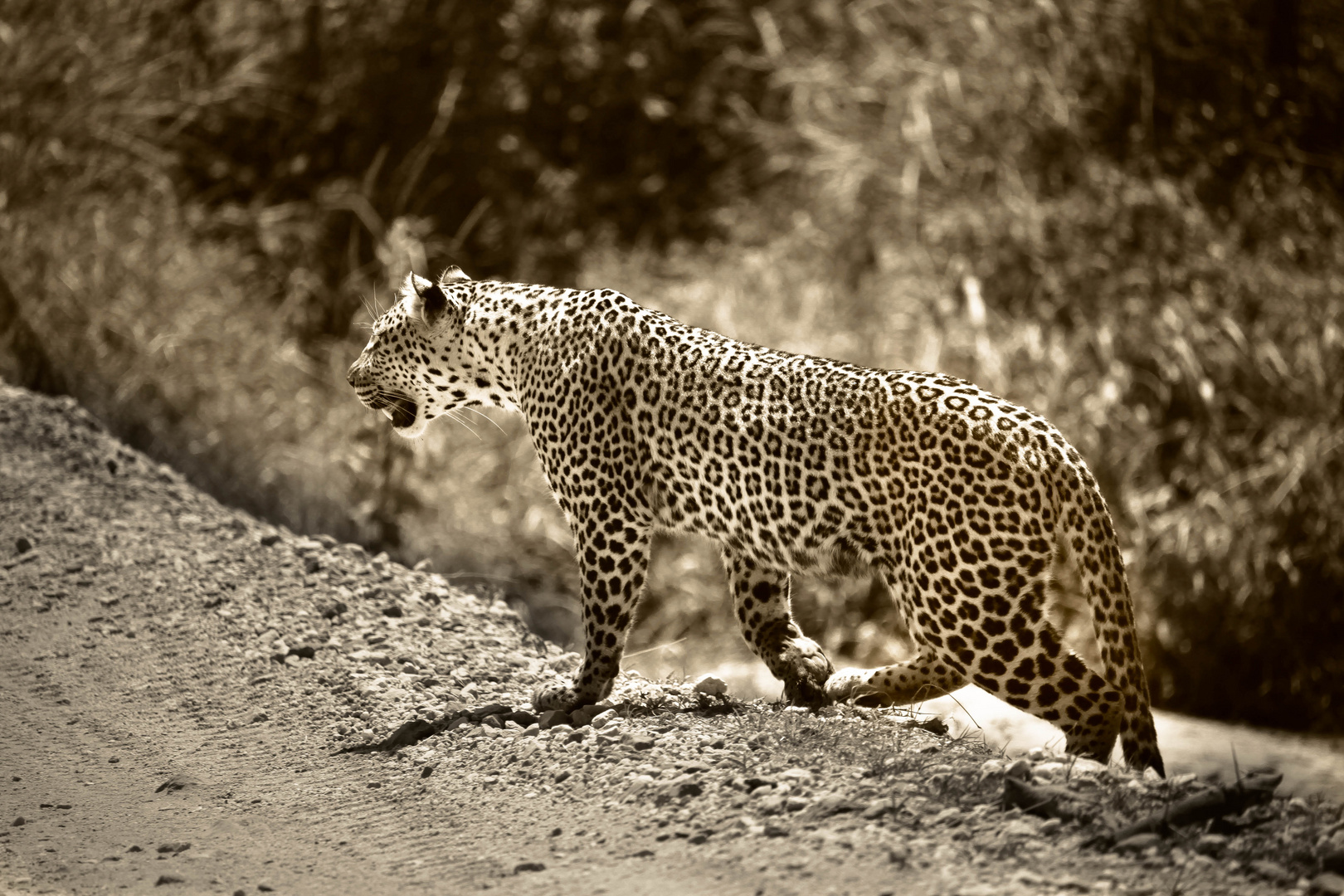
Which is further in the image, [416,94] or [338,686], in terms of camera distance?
[416,94]

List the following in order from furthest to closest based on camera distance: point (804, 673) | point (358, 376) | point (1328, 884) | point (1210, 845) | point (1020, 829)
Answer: point (358, 376), point (804, 673), point (1020, 829), point (1210, 845), point (1328, 884)

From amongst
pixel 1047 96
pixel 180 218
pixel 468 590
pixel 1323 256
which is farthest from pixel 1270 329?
pixel 180 218

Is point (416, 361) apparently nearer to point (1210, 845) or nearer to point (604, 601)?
point (604, 601)

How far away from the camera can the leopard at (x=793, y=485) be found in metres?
5.85

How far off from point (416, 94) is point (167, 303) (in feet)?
19.6

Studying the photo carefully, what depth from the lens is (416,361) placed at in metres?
7.45

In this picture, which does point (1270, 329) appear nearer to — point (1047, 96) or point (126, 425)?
point (1047, 96)

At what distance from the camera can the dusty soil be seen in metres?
4.89

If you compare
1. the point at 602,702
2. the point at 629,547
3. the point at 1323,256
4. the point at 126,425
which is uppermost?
the point at 1323,256

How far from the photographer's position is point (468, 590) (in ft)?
30.2

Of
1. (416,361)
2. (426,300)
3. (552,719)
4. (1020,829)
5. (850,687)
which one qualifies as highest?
(426,300)

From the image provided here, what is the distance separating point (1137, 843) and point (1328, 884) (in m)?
0.53

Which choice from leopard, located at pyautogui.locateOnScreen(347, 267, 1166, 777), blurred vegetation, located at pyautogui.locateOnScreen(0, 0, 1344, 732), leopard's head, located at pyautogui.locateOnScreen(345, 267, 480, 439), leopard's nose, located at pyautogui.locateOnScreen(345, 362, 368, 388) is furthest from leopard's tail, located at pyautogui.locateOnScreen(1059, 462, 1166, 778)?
blurred vegetation, located at pyautogui.locateOnScreen(0, 0, 1344, 732)

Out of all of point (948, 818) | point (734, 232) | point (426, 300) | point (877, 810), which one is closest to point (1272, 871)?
point (948, 818)
